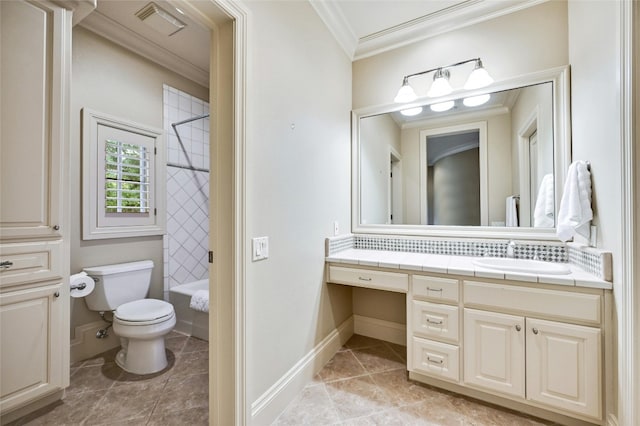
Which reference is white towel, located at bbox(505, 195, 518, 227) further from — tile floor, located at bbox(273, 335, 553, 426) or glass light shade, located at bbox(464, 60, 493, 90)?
tile floor, located at bbox(273, 335, 553, 426)

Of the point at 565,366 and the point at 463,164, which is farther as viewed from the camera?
the point at 463,164

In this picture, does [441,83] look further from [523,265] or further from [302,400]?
[302,400]

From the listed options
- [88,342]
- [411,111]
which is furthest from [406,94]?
[88,342]

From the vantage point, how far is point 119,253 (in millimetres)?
2258

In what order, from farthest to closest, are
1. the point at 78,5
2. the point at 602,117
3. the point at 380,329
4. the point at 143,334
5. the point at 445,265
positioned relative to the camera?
the point at 380,329, the point at 143,334, the point at 445,265, the point at 78,5, the point at 602,117

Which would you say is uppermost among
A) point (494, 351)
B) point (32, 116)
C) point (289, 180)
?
point (32, 116)

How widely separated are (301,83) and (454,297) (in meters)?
1.65

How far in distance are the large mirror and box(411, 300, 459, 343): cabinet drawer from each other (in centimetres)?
70

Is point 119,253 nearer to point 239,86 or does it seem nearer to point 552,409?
point 239,86

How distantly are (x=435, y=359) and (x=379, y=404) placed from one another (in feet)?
1.44

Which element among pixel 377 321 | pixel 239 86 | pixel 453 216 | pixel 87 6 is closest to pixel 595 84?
pixel 453 216

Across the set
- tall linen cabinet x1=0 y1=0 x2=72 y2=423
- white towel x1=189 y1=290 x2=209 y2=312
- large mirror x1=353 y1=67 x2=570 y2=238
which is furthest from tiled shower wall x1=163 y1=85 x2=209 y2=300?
large mirror x1=353 y1=67 x2=570 y2=238

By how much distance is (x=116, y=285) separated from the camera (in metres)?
2.11

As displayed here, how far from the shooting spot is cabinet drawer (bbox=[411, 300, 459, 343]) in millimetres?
1629
